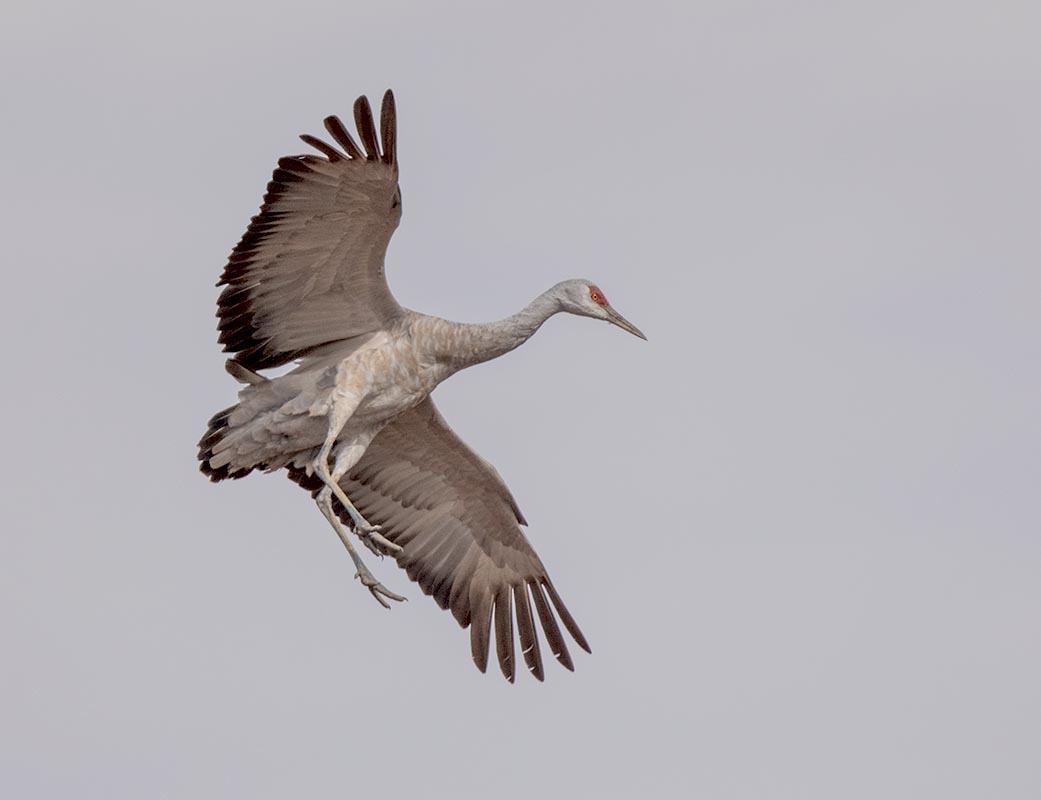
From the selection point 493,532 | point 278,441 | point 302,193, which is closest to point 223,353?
point 278,441

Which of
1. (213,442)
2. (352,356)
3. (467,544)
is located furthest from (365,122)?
(467,544)

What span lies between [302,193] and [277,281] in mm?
1225

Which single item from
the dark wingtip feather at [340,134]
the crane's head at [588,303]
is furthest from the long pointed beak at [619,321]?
the dark wingtip feather at [340,134]

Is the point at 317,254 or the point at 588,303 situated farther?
the point at 588,303

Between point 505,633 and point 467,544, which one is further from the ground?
point 467,544

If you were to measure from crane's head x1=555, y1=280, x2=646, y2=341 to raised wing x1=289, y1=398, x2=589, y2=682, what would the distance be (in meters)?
2.15

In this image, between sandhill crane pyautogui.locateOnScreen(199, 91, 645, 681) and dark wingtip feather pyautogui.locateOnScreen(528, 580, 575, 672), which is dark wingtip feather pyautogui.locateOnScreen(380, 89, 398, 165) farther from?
dark wingtip feather pyautogui.locateOnScreen(528, 580, 575, 672)

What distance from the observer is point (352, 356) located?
808 inches

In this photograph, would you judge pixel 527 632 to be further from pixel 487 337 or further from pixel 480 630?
pixel 487 337

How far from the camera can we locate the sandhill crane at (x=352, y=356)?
1931cm

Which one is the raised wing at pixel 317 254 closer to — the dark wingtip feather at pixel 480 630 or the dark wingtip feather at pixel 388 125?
the dark wingtip feather at pixel 388 125

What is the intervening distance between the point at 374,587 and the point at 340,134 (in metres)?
4.48

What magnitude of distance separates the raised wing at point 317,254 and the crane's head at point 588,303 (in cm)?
168

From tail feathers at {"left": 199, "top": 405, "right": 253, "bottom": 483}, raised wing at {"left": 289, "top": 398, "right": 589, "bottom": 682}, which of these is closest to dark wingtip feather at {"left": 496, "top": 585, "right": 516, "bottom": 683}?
raised wing at {"left": 289, "top": 398, "right": 589, "bottom": 682}
